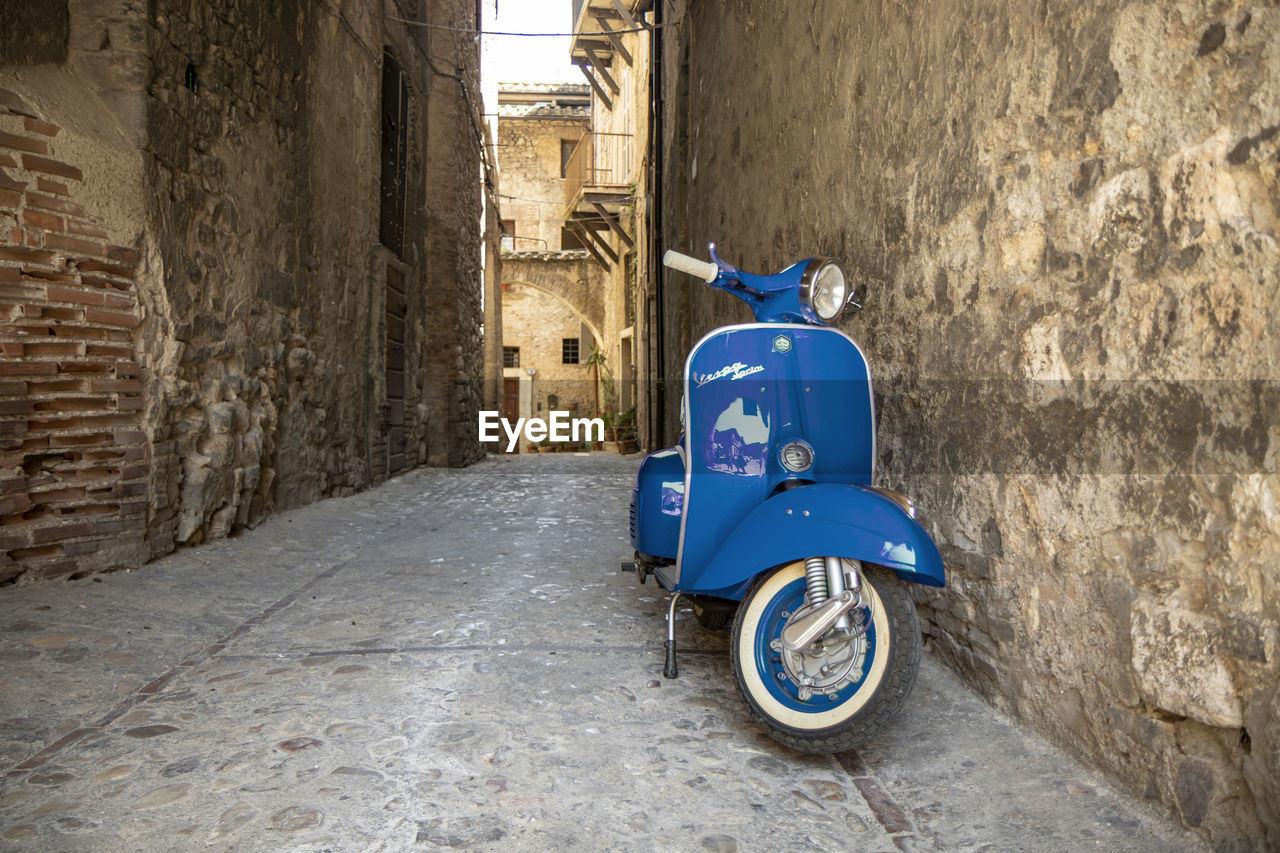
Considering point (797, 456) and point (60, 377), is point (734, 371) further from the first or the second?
point (60, 377)

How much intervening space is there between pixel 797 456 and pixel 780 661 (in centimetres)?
60

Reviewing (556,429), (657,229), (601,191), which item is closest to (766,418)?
(657,229)

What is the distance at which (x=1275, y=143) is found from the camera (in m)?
1.44

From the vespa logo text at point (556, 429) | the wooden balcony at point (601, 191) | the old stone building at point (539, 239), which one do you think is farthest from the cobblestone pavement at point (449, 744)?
the old stone building at point (539, 239)

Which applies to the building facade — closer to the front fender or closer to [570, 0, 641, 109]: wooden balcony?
[570, 0, 641, 109]: wooden balcony

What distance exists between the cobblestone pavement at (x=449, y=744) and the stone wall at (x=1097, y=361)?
0.21 metres

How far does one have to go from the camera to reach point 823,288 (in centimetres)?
245

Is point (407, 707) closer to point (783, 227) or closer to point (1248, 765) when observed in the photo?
point (1248, 765)

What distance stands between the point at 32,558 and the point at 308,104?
3.94 m

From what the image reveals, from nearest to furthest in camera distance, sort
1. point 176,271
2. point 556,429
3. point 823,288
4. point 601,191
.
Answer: point 823,288 < point 176,271 < point 601,191 < point 556,429

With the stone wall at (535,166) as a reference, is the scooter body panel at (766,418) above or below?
below

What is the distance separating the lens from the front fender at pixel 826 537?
1989 millimetres

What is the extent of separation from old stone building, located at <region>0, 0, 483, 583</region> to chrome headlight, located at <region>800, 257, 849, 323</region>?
3.37 meters

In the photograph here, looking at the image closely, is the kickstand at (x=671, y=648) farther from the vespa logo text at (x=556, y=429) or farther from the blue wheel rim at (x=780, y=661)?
the vespa logo text at (x=556, y=429)
